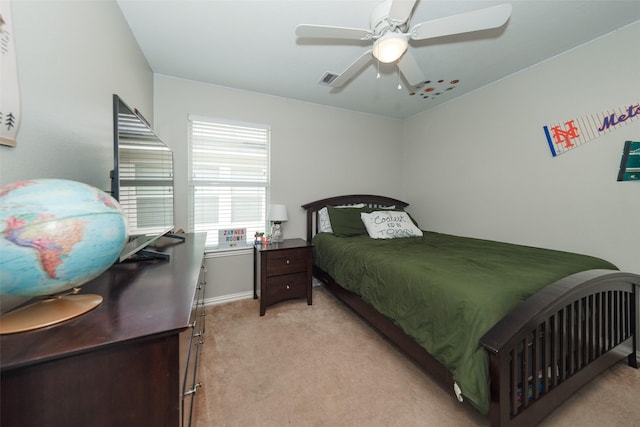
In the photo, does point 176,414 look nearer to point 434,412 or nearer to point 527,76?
point 434,412

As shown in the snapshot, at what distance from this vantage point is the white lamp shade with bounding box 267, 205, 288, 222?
274 centimetres

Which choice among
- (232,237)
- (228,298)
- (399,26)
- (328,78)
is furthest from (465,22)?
(228,298)

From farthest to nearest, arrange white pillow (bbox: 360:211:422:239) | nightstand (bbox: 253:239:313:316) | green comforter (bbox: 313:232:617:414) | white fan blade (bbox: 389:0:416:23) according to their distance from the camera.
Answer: white pillow (bbox: 360:211:422:239) < nightstand (bbox: 253:239:313:316) < white fan blade (bbox: 389:0:416:23) < green comforter (bbox: 313:232:617:414)

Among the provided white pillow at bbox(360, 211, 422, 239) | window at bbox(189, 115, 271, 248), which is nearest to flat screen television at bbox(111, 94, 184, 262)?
window at bbox(189, 115, 271, 248)

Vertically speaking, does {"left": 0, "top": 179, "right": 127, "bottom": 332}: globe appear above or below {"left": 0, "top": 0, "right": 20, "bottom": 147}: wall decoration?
below

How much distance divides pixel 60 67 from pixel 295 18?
4.69 feet

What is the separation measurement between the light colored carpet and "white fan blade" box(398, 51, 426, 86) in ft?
7.36

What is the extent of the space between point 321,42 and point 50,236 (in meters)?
2.16

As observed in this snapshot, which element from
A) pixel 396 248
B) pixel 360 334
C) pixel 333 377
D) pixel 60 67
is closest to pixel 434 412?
pixel 333 377

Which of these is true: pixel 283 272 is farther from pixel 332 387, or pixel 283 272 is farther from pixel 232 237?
pixel 332 387

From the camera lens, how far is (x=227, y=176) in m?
2.79

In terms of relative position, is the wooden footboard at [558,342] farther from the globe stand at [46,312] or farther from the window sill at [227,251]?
the window sill at [227,251]

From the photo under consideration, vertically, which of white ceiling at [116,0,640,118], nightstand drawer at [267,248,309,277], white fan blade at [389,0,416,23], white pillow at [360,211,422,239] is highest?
white ceiling at [116,0,640,118]

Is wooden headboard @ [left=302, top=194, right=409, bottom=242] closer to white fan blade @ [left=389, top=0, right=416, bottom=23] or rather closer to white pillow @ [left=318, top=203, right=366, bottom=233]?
white pillow @ [left=318, top=203, right=366, bottom=233]
